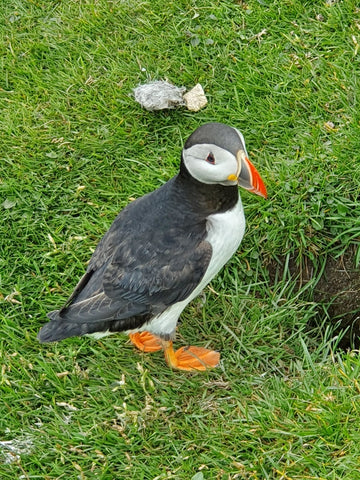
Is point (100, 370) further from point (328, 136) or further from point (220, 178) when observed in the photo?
point (328, 136)

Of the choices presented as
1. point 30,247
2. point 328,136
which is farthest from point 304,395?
point 30,247

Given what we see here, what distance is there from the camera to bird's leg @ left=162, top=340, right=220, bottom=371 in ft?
11.4

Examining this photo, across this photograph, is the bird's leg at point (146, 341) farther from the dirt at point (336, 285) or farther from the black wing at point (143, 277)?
the dirt at point (336, 285)

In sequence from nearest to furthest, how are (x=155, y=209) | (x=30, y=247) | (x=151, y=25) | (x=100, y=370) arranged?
(x=155, y=209)
(x=100, y=370)
(x=30, y=247)
(x=151, y=25)

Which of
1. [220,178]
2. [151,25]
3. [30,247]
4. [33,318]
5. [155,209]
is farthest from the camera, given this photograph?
[151,25]

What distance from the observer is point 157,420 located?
3.31m

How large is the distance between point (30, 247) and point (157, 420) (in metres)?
1.41

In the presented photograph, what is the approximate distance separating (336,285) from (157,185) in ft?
4.06

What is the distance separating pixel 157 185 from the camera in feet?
13.5

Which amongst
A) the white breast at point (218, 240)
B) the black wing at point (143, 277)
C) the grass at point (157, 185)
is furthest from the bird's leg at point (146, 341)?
the black wing at point (143, 277)

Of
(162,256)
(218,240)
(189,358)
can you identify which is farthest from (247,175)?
(189,358)

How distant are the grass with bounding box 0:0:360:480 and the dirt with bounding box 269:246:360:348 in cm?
7

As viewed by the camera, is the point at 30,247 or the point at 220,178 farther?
the point at 30,247

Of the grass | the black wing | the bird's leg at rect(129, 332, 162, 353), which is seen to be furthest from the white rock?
the bird's leg at rect(129, 332, 162, 353)
